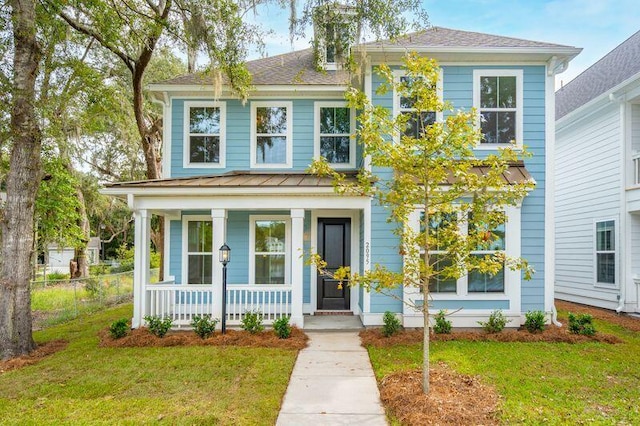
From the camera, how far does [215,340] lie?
704 centimetres

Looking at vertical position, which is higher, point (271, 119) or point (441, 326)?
point (271, 119)

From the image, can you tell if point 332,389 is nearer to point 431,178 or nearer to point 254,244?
point 431,178

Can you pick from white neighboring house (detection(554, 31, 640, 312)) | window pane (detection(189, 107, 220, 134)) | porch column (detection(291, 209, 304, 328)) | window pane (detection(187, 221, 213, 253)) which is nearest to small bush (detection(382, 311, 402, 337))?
porch column (detection(291, 209, 304, 328))

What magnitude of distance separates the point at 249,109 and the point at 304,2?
9.33 ft

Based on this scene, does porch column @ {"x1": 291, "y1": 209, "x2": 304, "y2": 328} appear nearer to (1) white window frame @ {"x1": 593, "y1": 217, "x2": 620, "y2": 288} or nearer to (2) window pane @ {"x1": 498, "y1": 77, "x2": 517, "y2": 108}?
(2) window pane @ {"x1": 498, "y1": 77, "x2": 517, "y2": 108}

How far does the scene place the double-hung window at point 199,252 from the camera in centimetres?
922

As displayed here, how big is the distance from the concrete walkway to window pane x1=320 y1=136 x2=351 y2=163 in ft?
14.4

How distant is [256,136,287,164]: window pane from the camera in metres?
9.43

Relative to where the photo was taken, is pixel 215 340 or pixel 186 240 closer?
pixel 215 340

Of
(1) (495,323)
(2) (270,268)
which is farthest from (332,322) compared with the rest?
(1) (495,323)

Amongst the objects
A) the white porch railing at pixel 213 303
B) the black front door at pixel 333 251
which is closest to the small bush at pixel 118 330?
the white porch railing at pixel 213 303

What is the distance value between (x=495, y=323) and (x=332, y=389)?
4.05 metres

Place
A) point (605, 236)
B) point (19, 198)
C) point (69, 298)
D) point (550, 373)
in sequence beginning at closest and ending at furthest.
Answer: point (550, 373), point (19, 198), point (605, 236), point (69, 298)

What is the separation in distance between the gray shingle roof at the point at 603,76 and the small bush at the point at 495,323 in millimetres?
7421
